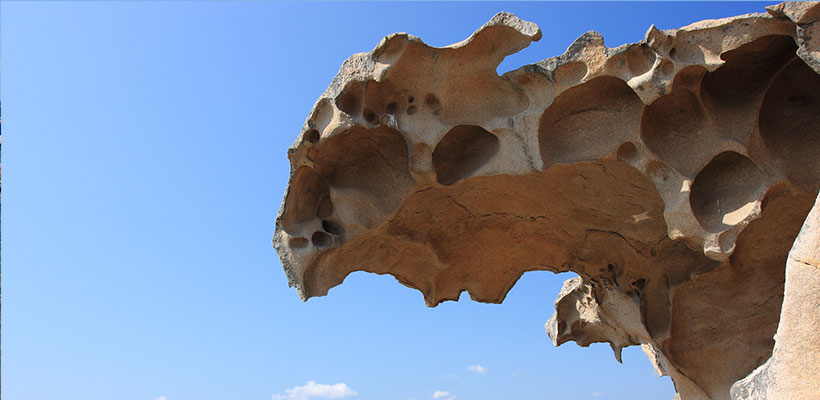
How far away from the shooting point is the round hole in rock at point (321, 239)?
5246mm

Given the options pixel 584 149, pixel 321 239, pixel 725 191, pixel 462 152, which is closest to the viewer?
pixel 725 191

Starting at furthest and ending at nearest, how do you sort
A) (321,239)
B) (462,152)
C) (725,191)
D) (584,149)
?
(462,152) → (321,239) → (584,149) → (725,191)

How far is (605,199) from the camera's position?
5.58 m

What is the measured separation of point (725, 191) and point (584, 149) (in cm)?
95

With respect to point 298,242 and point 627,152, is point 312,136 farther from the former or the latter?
point 627,152

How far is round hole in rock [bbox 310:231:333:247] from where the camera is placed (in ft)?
17.2

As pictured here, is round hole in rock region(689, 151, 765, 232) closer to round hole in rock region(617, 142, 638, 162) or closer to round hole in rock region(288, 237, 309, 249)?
round hole in rock region(617, 142, 638, 162)

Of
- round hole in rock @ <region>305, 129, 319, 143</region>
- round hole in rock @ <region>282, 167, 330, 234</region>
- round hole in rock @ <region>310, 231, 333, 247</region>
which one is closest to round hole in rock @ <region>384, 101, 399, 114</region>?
round hole in rock @ <region>305, 129, 319, 143</region>

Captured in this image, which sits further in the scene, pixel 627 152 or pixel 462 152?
pixel 462 152

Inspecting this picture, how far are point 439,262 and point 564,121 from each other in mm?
1687

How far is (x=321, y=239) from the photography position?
527 centimetres

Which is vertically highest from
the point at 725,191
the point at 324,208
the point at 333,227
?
the point at 324,208

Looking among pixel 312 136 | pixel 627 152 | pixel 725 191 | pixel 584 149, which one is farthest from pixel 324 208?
pixel 725 191

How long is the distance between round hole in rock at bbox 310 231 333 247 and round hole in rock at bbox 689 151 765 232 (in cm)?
239
